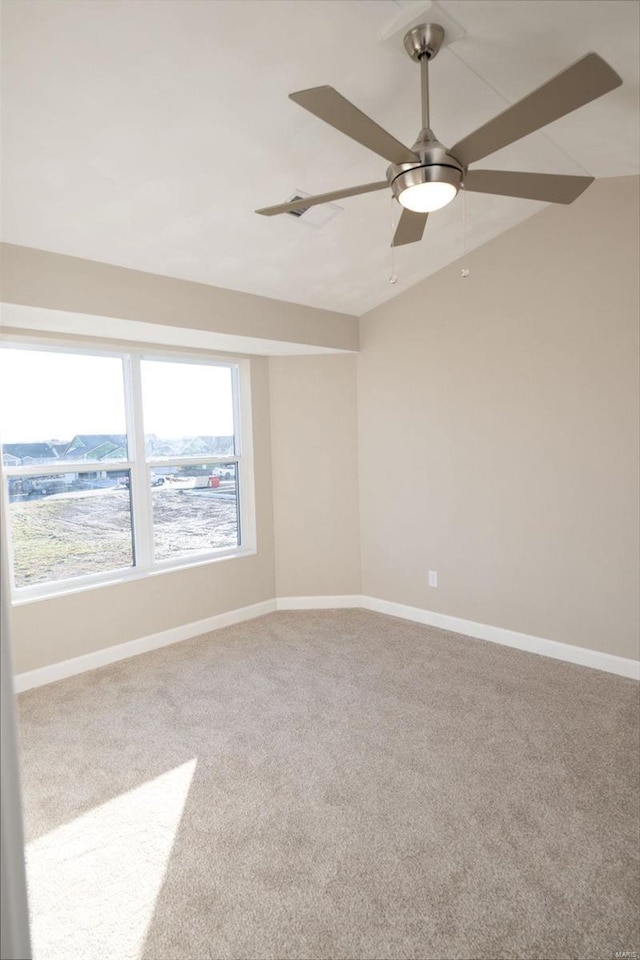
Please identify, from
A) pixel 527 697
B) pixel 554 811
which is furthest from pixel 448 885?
pixel 527 697

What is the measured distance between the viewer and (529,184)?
6.36ft

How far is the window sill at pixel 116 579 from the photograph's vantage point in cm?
343

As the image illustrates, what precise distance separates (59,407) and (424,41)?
2.84m

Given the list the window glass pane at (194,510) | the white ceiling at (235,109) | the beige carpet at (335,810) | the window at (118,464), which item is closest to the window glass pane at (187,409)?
the window at (118,464)

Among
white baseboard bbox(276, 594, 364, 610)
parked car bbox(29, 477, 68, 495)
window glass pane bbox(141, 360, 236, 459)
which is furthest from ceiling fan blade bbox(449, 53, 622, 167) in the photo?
white baseboard bbox(276, 594, 364, 610)

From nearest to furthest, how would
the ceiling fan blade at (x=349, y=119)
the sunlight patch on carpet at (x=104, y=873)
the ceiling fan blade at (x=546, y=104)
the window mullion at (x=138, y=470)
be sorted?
the ceiling fan blade at (x=546, y=104), the ceiling fan blade at (x=349, y=119), the sunlight patch on carpet at (x=104, y=873), the window mullion at (x=138, y=470)

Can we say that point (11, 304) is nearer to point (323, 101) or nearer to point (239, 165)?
point (239, 165)

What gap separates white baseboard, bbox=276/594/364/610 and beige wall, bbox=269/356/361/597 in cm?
5

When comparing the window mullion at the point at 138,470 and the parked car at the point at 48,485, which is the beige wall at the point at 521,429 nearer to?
the window mullion at the point at 138,470

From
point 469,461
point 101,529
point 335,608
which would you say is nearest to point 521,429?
point 469,461

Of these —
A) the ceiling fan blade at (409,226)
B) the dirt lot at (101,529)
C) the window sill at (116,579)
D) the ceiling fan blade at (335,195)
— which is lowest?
the window sill at (116,579)

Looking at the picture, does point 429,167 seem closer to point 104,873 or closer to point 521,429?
point 521,429

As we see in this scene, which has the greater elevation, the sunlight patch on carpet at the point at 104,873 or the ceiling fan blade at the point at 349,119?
the ceiling fan blade at the point at 349,119

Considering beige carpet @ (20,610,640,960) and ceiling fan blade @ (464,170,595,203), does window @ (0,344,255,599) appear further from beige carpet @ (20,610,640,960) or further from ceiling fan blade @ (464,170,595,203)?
ceiling fan blade @ (464,170,595,203)
